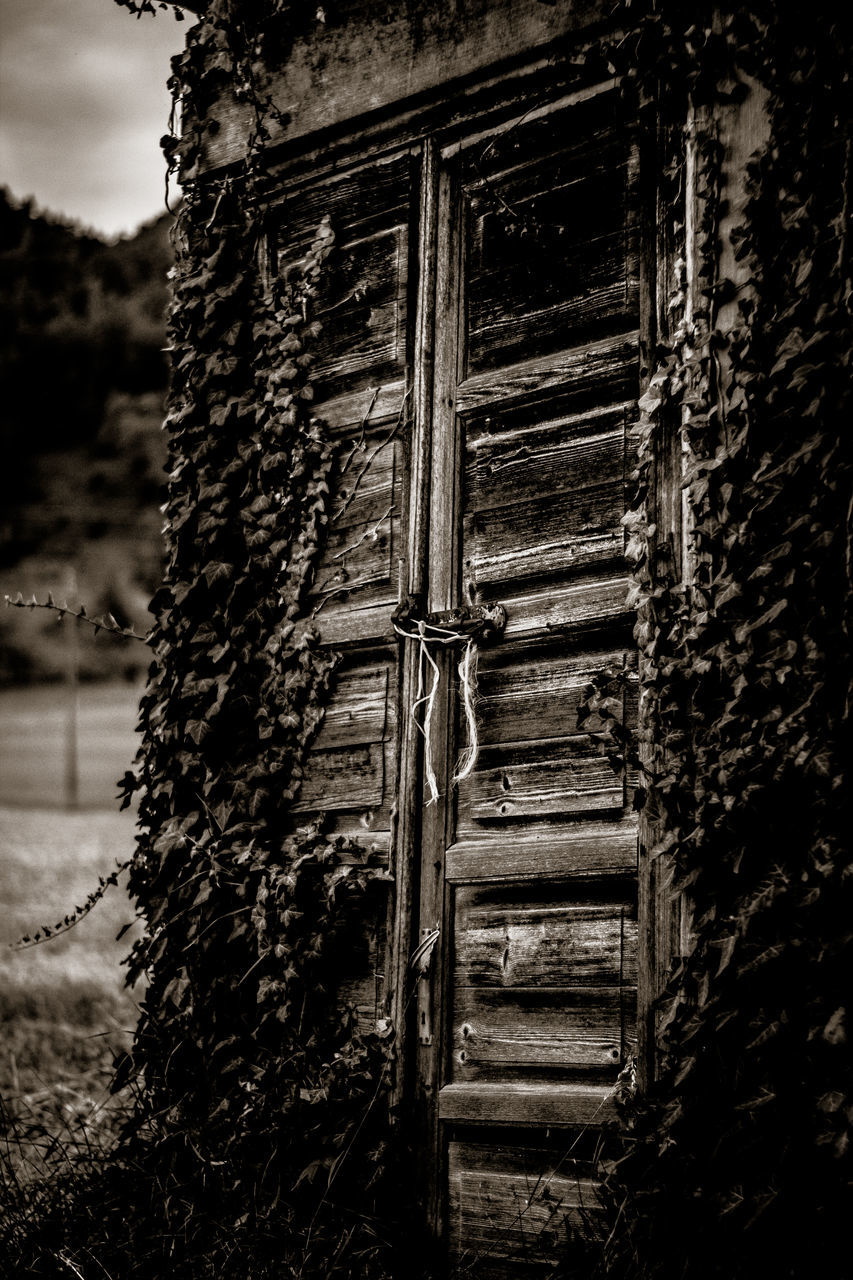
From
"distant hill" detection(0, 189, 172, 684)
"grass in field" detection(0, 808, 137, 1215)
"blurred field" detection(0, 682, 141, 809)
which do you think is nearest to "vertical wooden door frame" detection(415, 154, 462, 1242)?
"grass in field" detection(0, 808, 137, 1215)

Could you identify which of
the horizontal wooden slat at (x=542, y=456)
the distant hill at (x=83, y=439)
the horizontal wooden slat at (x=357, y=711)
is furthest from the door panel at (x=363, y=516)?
the distant hill at (x=83, y=439)

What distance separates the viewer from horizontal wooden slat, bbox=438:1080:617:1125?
3674mm

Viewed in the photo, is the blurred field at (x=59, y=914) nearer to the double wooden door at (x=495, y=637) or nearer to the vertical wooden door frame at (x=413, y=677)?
the vertical wooden door frame at (x=413, y=677)

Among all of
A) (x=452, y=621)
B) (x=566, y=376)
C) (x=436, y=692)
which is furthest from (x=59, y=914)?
(x=566, y=376)

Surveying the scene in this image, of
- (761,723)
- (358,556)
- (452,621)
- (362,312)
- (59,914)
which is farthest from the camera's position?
(59,914)

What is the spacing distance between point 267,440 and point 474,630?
4.20 ft

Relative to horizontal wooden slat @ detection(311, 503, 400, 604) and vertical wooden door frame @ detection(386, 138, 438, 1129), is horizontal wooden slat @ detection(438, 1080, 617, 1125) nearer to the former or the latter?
vertical wooden door frame @ detection(386, 138, 438, 1129)

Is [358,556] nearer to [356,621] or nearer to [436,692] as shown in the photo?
[356,621]

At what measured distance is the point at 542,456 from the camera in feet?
13.9

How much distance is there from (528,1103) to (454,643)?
1.51 m

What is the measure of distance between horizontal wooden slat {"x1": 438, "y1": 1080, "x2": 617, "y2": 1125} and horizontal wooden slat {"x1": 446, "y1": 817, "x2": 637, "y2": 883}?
63 cm

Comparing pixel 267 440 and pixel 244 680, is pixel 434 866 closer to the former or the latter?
pixel 244 680

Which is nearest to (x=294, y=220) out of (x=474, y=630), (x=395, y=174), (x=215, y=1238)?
(x=395, y=174)

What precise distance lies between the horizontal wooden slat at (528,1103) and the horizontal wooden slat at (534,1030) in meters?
0.06
